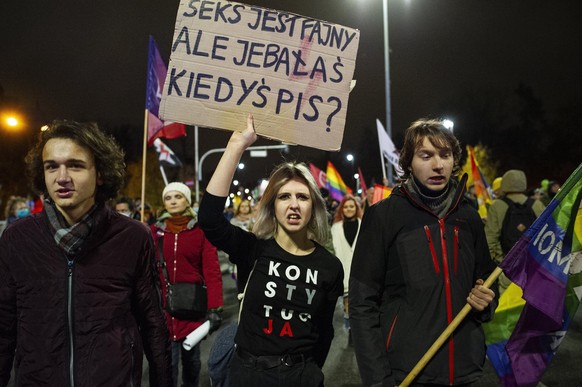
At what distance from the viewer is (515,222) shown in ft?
19.6

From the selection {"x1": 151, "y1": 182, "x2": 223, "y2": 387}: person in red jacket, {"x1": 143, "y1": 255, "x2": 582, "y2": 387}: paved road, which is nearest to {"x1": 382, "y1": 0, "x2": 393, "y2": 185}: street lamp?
{"x1": 143, "y1": 255, "x2": 582, "y2": 387}: paved road

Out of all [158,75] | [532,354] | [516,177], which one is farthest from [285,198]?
[158,75]

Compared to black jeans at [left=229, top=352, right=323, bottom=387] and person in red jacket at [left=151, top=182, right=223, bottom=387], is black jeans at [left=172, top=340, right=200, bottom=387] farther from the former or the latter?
black jeans at [left=229, top=352, right=323, bottom=387]

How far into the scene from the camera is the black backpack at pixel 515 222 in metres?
5.95

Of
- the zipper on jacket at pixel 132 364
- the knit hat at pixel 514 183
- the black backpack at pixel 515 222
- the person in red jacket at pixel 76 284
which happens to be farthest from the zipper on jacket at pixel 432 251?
the knit hat at pixel 514 183

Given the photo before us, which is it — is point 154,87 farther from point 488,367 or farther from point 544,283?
point 544,283

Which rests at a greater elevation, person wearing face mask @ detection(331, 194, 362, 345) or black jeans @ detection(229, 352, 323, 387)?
person wearing face mask @ detection(331, 194, 362, 345)

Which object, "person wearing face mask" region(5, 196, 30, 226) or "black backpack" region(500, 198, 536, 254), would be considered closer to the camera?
"black backpack" region(500, 198, 536, 254)

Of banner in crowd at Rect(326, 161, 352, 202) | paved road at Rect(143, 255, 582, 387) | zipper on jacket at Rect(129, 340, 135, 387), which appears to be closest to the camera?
zipper on jacket at Rect(129, 340, 135, 387)

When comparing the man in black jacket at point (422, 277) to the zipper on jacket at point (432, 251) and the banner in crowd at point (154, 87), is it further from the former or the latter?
the banner in crowd at point (154, 87)

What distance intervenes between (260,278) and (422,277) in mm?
865

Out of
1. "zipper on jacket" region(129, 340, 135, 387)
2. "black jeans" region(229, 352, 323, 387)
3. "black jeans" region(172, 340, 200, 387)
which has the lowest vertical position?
"black jeans" region(172, 340, 200, 387)

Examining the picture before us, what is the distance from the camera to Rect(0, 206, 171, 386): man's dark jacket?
210cm

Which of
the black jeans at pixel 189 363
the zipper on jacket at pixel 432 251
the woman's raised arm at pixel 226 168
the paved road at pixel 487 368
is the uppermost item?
the woman's raised arm at pixel 226 168
